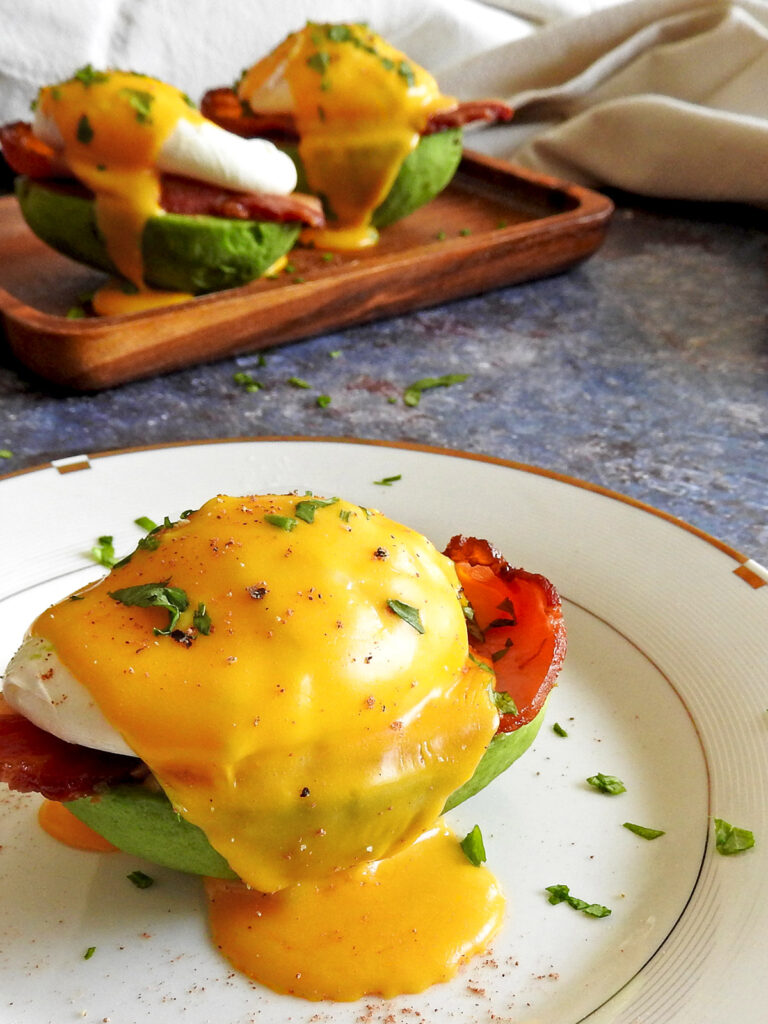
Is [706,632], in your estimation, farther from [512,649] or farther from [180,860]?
[180,860]

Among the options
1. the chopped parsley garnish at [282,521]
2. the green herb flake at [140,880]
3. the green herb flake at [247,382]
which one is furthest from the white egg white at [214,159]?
the green herb flake at [140,880]

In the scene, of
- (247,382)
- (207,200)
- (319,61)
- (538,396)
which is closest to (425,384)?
(538,396)

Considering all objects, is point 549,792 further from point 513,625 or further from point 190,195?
point 190,195

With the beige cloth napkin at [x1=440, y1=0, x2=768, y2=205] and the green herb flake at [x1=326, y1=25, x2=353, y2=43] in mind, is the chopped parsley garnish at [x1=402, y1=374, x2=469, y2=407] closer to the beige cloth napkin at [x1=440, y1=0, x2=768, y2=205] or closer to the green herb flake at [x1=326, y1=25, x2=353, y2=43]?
the green herb flake at [x1=326, y1=25, x2=353, y2=43]

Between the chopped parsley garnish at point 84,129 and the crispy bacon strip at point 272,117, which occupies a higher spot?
the chopped parsley garnish at point 84,129

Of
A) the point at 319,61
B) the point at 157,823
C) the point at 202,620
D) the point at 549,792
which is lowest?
the point at 549,792

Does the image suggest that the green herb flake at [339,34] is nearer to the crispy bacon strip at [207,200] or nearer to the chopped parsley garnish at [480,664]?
the crispy bacon strip at [207,200]
